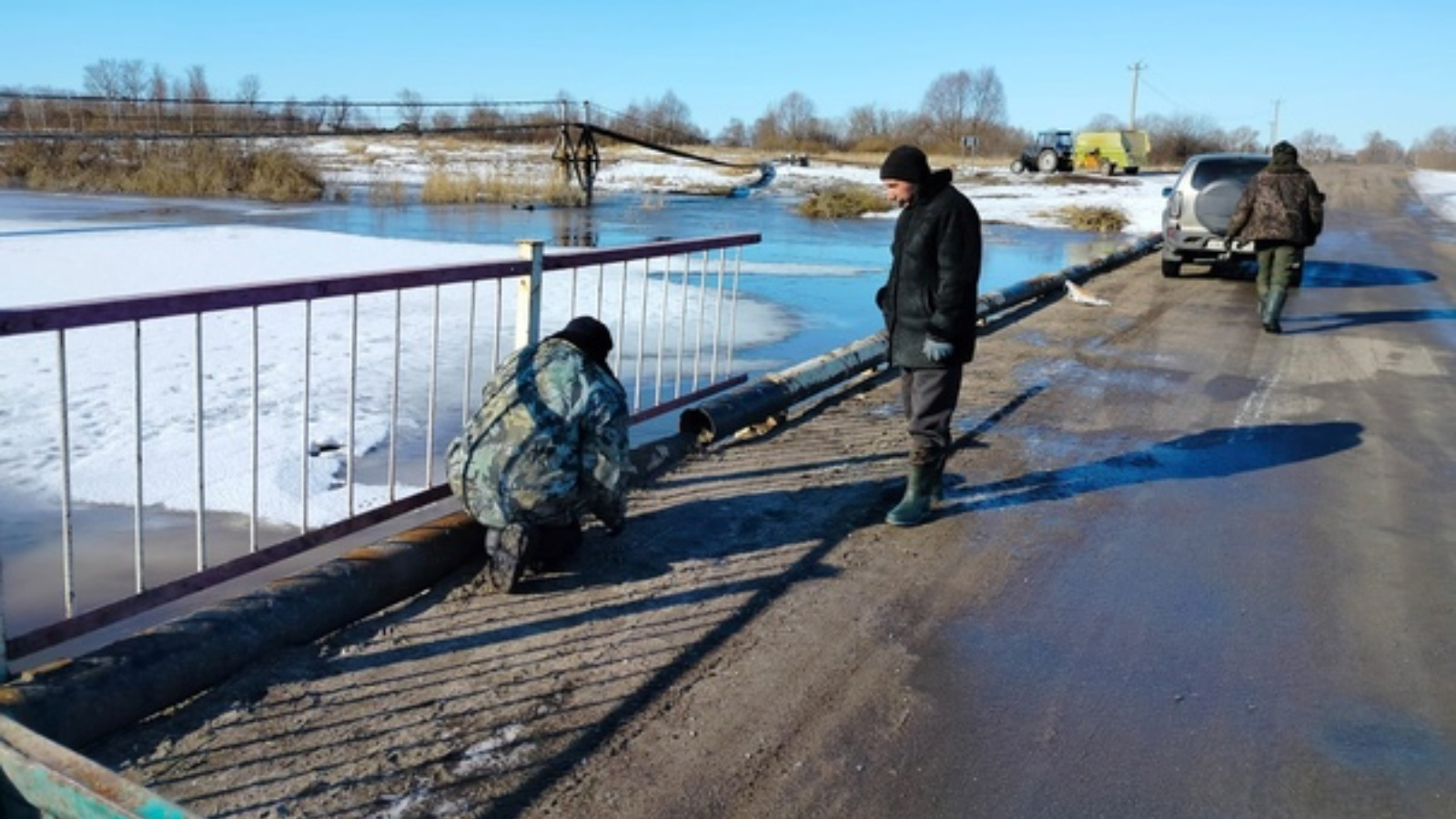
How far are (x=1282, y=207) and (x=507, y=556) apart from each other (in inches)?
361

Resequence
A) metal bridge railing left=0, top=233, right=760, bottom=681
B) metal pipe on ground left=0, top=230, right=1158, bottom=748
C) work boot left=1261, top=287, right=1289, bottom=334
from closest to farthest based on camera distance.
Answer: metal pipe on ground left=0, top=230, right=1158, bottom=748
metal bridge railing left=0, top=233, right=760, bottom=681
work boot left=1261, top=287, right=1289, bottom=334

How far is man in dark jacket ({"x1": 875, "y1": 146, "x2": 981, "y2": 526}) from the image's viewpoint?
4.95m

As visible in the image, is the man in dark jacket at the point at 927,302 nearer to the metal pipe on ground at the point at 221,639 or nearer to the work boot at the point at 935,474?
the work boot at the point at 935,474

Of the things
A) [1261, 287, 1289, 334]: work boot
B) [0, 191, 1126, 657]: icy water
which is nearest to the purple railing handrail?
[0, 191, 1126, 657]: icy water

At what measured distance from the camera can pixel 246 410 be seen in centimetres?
703

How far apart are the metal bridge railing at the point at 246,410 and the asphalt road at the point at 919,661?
759 millimetres

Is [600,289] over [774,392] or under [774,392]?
over

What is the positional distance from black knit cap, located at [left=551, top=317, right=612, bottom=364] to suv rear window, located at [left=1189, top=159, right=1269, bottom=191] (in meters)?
12.2

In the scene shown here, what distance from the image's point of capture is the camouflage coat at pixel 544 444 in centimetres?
421

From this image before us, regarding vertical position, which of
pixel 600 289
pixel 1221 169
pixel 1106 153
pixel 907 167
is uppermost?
pixel 1106 153

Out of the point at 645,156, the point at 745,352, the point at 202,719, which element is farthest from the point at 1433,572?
the point at 645,156

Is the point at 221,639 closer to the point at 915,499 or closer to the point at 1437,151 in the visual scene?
the point at 915,499

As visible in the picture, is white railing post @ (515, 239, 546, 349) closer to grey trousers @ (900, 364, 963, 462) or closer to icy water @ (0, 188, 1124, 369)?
grey trousers @ (900, 364, 963, 462)

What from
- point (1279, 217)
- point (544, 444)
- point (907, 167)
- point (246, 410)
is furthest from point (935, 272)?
point (1279, 217)
